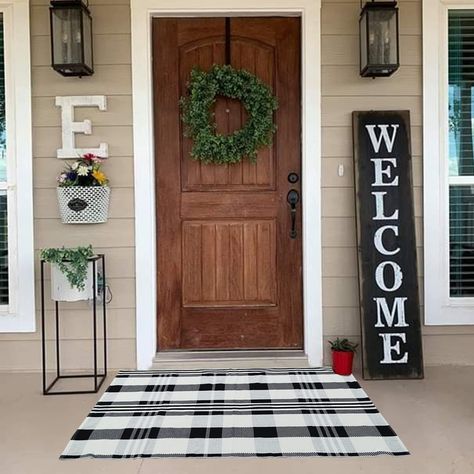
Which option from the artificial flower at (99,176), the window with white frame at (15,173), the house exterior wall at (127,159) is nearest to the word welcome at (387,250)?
the house exterior wall at (127,159)

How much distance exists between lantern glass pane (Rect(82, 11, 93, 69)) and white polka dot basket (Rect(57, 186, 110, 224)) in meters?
0.72

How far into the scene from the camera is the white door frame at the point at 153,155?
3287mm

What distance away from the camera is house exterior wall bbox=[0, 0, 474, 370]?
3.30 meters

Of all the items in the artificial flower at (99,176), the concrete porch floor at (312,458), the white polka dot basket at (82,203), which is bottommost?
the concrete porch floor at (312,458)

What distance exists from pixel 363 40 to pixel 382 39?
0.12 metres

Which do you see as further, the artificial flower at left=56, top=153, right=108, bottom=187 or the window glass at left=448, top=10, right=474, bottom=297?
the window glass at left=448, top=10, right=474, bottom=297

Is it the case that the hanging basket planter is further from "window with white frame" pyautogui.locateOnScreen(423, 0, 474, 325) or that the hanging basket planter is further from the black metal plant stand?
"window with white frame" pyautogui.locateOnScreen(423, 0, 474, 325)

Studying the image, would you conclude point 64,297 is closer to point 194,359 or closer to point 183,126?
point 194,359

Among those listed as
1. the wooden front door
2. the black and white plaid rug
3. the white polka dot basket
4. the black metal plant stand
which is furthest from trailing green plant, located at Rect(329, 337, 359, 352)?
the white polka dot basket

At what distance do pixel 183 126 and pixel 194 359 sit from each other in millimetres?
1422

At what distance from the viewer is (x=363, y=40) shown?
321cm

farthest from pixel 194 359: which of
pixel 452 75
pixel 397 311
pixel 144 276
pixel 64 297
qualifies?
pixel 452 75

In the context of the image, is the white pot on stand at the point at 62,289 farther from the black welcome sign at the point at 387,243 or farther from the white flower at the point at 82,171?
the black welcome sign at the point at 387,243

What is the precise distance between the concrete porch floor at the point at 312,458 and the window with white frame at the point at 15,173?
438mm
